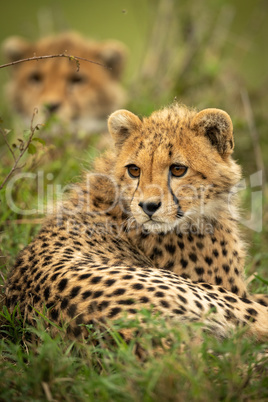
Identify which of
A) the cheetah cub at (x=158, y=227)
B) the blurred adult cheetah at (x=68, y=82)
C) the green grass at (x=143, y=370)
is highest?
the blurred adult cheetah at (x=68, y=82)

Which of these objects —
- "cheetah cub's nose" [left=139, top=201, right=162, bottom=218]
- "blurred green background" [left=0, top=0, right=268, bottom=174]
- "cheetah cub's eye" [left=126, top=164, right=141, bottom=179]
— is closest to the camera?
"cheetah cub's nose" [left=139, top=201, right=162, bottom=218]

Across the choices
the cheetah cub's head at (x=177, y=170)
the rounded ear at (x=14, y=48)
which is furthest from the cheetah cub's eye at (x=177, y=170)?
the rounded ear at (x=14, y=48)

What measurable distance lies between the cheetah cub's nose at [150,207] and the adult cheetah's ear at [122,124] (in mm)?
604

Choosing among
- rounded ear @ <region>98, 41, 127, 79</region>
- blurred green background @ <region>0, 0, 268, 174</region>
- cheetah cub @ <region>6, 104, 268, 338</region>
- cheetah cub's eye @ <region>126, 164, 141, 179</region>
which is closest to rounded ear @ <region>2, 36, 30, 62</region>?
blurred green background @ <region>0, 0, 268, 174</region>

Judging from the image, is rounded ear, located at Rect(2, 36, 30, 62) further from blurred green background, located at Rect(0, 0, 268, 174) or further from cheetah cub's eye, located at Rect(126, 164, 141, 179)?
cheetah cub's eye, located at Rect(126, 164, 141, 179)

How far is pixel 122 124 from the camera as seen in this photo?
3.02 meters

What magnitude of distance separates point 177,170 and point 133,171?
0.28 metres

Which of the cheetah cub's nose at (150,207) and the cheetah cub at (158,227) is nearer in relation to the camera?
the cheetah cub at (158,227)

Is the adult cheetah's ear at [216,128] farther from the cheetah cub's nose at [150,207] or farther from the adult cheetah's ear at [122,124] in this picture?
the cheetah cub's nose at [150,207]

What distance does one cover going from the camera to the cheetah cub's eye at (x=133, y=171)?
2.86 meters

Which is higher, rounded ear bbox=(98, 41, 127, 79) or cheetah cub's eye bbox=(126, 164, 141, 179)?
rounded ear bbox=(98, 41, 127, 79)

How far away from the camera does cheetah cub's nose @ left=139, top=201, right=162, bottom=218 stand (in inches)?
102

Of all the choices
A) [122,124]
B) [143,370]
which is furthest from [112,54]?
Answer: [143,370]

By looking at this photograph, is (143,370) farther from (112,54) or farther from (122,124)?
(112,54)
